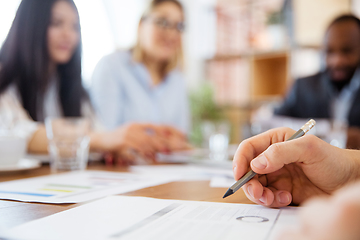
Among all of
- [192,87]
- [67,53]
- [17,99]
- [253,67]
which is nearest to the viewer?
[17,99]

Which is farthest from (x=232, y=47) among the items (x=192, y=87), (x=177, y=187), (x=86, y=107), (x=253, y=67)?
(x=177, y=187)

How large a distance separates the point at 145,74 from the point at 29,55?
714 mm

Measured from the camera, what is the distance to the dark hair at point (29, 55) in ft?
4.30

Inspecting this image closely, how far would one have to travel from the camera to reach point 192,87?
153 inches

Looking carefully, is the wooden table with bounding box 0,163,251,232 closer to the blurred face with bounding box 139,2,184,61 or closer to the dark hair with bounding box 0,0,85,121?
the dark hair with bounding box 0,0,85,121

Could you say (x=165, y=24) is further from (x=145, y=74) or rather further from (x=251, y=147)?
(x=251, y=147)

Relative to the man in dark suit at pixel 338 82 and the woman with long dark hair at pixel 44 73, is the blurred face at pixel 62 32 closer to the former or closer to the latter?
the woman with long dark hair at pixel 44 73

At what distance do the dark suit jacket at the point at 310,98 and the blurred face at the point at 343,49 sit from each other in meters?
0.11

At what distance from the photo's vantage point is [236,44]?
359 centimetres

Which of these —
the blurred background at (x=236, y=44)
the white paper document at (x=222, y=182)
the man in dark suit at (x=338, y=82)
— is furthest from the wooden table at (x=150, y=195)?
the blurred background at (x=236, y=44)

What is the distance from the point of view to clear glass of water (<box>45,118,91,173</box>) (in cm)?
92

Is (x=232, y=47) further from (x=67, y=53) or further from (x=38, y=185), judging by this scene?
(x=38, y=185)

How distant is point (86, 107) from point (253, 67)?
7.12ft

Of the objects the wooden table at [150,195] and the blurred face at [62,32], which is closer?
the wooden table at [150,195]
